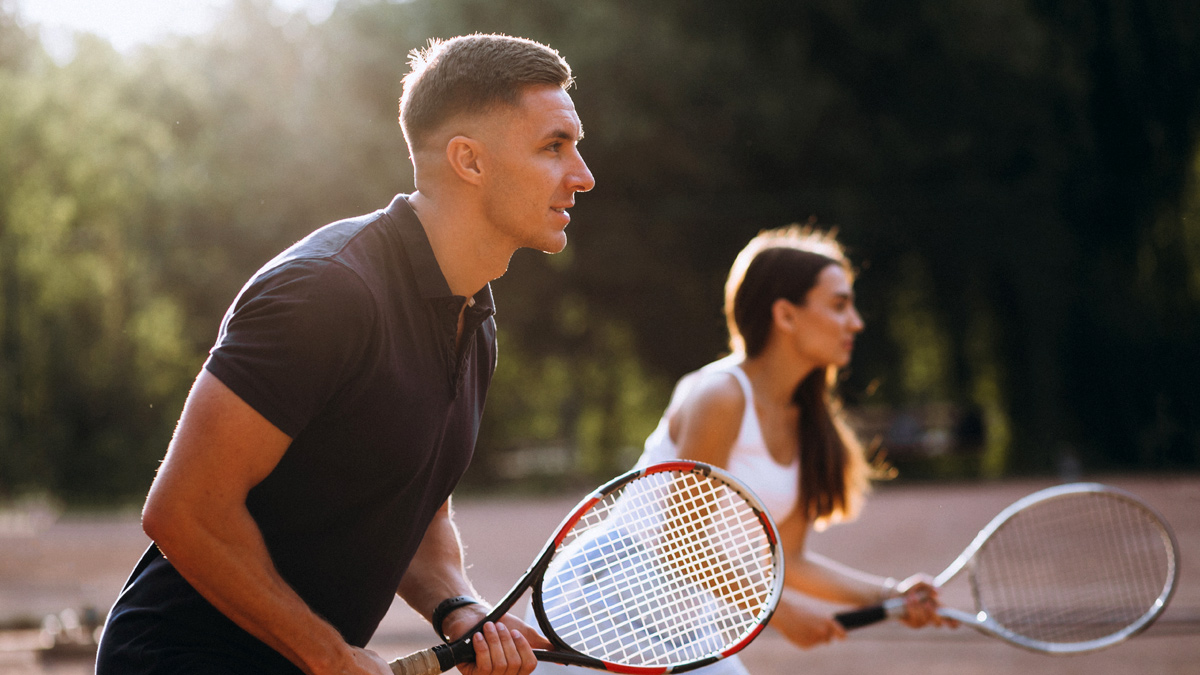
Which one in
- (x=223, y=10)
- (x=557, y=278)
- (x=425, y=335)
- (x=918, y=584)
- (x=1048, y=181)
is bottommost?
(x=918, y=584)

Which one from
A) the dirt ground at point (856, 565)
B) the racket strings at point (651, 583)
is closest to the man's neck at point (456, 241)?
the racket strings at point (651, 583)

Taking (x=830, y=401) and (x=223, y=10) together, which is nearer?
(x=830, y=401)

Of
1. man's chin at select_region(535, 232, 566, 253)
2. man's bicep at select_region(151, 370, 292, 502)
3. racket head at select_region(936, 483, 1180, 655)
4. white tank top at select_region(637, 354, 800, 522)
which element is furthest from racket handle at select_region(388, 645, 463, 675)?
racket head at select_region(936, 483, 1180, 655)

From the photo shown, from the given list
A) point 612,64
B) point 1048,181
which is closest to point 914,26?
point 1048,181

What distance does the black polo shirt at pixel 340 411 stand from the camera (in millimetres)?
1771

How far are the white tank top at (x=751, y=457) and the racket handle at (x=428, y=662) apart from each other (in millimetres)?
1129

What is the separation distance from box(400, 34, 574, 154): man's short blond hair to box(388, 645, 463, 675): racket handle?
953mm

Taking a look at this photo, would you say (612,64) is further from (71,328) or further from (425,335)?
(425,335)

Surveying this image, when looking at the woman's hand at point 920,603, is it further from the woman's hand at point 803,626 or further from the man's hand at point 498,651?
the man's hand at point 498,651

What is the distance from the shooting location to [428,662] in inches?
91.2

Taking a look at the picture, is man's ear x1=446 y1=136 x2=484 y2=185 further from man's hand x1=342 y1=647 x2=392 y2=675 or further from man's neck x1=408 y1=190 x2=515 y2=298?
man's hand x1=342 y1=647 x2=392 y2=675

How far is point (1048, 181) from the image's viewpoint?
20.8 metres

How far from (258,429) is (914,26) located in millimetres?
21031

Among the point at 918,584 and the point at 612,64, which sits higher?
the point at 612,64
